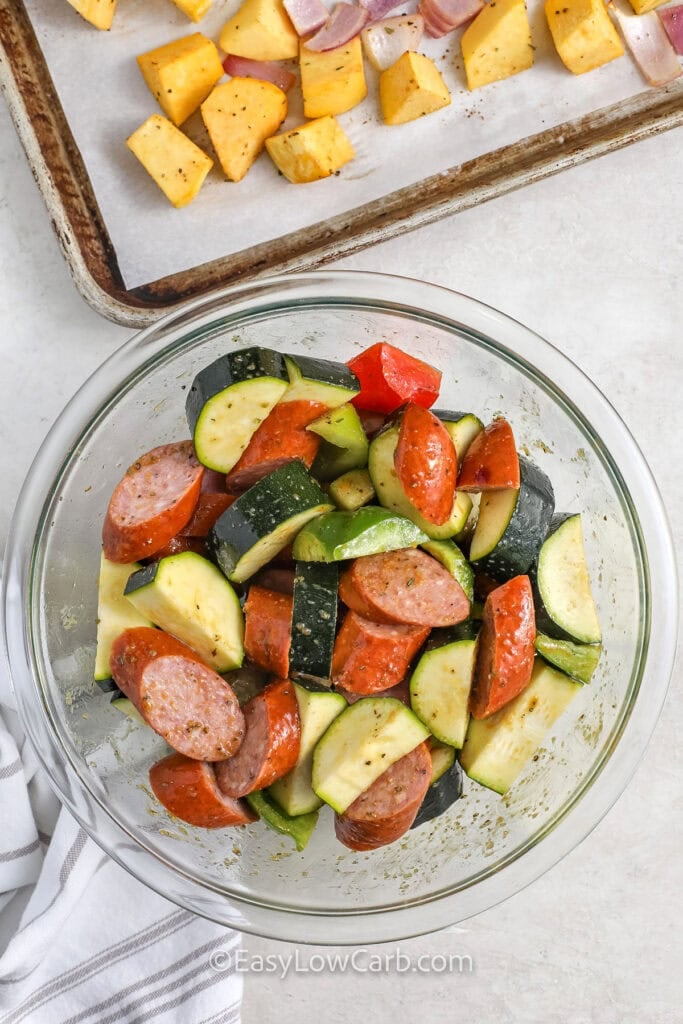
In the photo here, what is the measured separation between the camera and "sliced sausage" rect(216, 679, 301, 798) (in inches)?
51.7

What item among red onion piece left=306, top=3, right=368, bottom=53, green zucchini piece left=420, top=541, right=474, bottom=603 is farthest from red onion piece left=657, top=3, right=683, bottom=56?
green zucchini piece left=420, top=541, right=474, bottom=603

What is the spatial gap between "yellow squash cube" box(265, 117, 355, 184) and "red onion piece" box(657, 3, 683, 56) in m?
0.66

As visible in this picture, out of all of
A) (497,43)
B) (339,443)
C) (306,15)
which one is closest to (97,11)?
(306,15)

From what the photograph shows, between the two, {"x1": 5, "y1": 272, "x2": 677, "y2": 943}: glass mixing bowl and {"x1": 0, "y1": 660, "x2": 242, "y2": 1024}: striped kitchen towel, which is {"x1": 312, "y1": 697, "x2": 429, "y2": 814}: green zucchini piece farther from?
{"x1": 0, "y1": 660, "x2": 242, "y2": 1024}: striped kitchen towel

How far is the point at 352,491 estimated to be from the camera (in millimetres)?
1435

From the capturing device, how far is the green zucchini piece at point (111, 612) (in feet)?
4.49

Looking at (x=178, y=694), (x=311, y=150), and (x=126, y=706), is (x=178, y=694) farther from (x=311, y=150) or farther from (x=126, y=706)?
(x=311, y=150)

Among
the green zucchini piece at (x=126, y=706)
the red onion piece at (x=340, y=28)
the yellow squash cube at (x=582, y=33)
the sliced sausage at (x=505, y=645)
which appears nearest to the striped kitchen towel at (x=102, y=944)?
the green zucchini piece at (x=126, y=706)

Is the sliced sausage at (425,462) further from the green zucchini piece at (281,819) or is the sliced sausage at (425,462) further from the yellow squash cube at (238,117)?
the yellow squash cube at (238,117)

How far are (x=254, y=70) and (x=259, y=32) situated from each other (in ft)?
0.25

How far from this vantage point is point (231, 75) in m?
1.74

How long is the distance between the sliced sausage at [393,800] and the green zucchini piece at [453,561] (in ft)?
0.85

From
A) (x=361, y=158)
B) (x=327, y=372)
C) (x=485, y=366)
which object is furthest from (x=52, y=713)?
(x=361, y=158)

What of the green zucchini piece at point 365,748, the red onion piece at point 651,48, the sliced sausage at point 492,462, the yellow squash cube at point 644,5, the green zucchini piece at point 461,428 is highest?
the yellow squash cube at point 644,5
